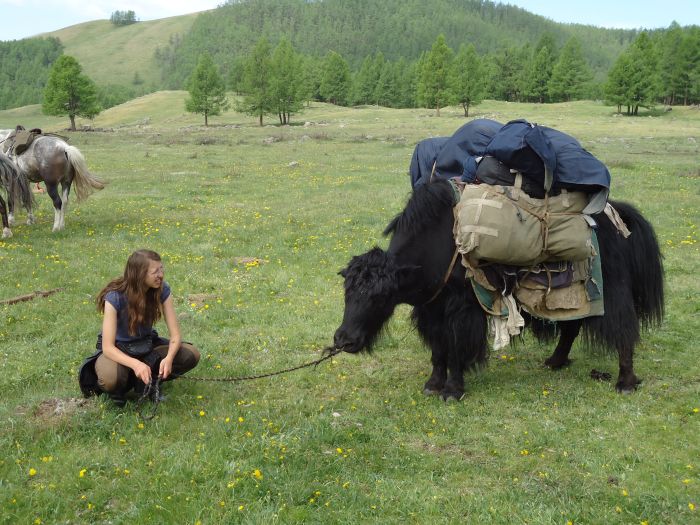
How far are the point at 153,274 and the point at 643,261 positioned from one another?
4.93 metres

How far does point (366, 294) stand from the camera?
16.7 ft

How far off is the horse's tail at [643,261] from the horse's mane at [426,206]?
1950 millimetres

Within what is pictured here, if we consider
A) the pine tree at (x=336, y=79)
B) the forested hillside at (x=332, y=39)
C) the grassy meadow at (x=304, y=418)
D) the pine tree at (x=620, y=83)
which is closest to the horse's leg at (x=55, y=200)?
the grassy meadow at (x=304, y=418)

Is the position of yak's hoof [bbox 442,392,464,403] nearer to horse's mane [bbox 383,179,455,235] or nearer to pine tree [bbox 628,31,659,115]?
horse's mane [bbox 383,179,455,235]

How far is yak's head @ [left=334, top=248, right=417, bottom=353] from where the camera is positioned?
201 inches

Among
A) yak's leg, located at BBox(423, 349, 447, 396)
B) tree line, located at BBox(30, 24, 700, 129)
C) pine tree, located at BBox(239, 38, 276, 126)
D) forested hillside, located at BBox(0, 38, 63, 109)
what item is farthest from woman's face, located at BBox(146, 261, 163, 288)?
forested hillside, located at BBox(0, 38, 63, 109)

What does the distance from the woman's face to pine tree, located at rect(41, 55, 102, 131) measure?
5742 centimetres

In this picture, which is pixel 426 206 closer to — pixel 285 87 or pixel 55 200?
pixel 55 200

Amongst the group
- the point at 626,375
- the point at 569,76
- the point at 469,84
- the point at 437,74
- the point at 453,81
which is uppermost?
the point at 569,76

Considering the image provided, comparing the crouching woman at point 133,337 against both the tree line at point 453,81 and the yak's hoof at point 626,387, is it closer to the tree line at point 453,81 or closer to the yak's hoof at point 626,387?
the yak's hoof at point 626,387

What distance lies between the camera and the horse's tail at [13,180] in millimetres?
12188

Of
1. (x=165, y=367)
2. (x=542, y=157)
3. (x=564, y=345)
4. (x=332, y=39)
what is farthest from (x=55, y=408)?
(x=332, y=39)

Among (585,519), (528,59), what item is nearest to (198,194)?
(585,519)

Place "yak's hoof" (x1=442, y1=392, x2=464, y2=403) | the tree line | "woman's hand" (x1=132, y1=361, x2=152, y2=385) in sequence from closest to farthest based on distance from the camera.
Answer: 1. "woman's hand" (x1=132, y1=361, x2=152, y2=385)
2. "yak's hoof" (x1=442, y1=392, x2=464, y2=403)
3. the tree line
